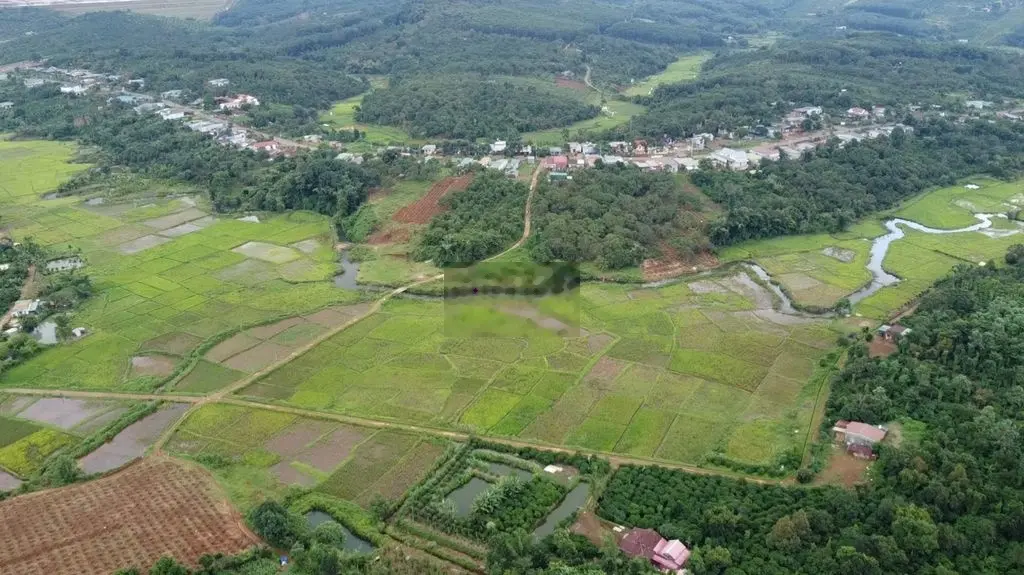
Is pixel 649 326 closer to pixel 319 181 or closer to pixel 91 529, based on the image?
pixel 91 529

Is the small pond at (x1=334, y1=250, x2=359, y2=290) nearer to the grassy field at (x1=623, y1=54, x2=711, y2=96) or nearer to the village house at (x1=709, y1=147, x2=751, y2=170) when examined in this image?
the village house at (x1=709, y1=147, x2=751, y2=170)

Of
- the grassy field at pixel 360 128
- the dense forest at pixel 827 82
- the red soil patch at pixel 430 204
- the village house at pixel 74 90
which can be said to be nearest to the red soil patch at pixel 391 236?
the red soil patch at pixel 430 204

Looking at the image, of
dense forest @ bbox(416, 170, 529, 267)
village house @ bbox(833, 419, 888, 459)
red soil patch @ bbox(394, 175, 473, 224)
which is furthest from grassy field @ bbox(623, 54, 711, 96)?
village house @ bbox(833, 419, 888, 459)

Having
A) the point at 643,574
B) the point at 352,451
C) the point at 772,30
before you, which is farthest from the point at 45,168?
the point at 772,30

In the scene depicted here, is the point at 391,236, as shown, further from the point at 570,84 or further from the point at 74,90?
the point at 74,90

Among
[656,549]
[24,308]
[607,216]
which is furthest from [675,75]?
[656,549]
